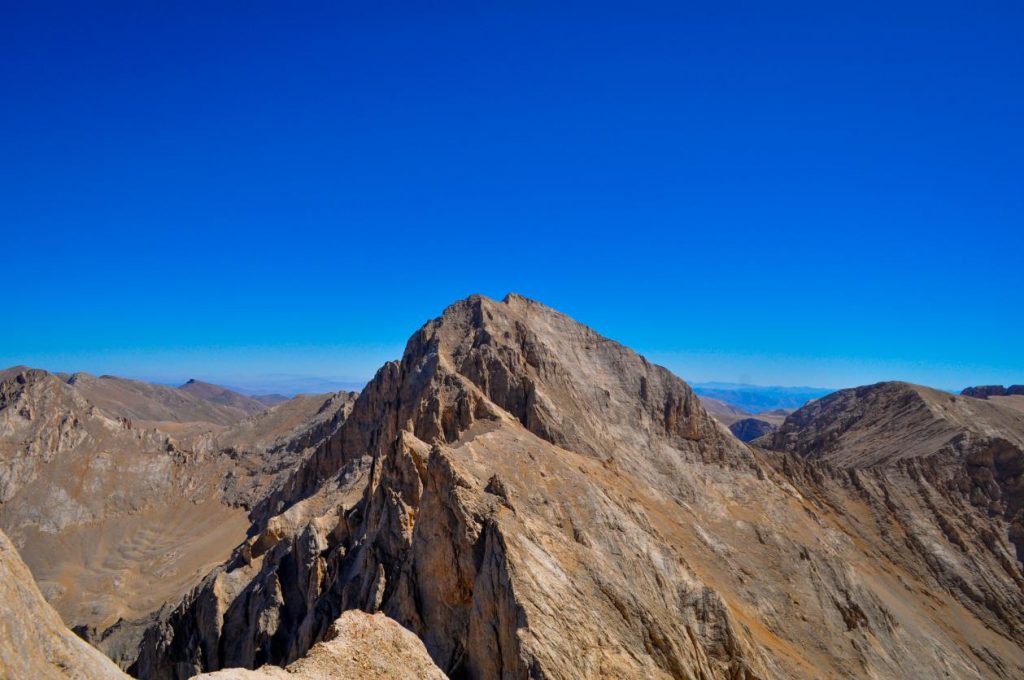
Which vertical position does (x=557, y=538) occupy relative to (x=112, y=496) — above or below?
above

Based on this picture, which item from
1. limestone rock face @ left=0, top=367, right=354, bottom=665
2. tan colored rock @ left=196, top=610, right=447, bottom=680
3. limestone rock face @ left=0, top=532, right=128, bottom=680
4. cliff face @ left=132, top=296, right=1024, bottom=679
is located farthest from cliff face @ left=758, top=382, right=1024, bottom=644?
limestone rock face @ left=0, top=367, right=354, bottom=665

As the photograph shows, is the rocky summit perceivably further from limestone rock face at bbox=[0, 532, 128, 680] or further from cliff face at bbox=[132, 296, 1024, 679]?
limestone rock face at bbox=[0, 532, 128, 680]

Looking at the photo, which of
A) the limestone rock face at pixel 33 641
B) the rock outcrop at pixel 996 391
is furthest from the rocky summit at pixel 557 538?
the rock outcrop at pixel 996 391

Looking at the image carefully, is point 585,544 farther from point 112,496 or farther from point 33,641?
point 112,496

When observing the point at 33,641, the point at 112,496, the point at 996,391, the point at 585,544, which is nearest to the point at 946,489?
the point at 585,544

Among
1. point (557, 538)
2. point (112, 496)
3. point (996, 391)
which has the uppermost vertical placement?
point (996, 391)

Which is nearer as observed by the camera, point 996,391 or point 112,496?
point 112,496

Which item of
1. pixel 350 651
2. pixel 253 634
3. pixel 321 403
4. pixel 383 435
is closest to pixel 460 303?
pixel 383 435
